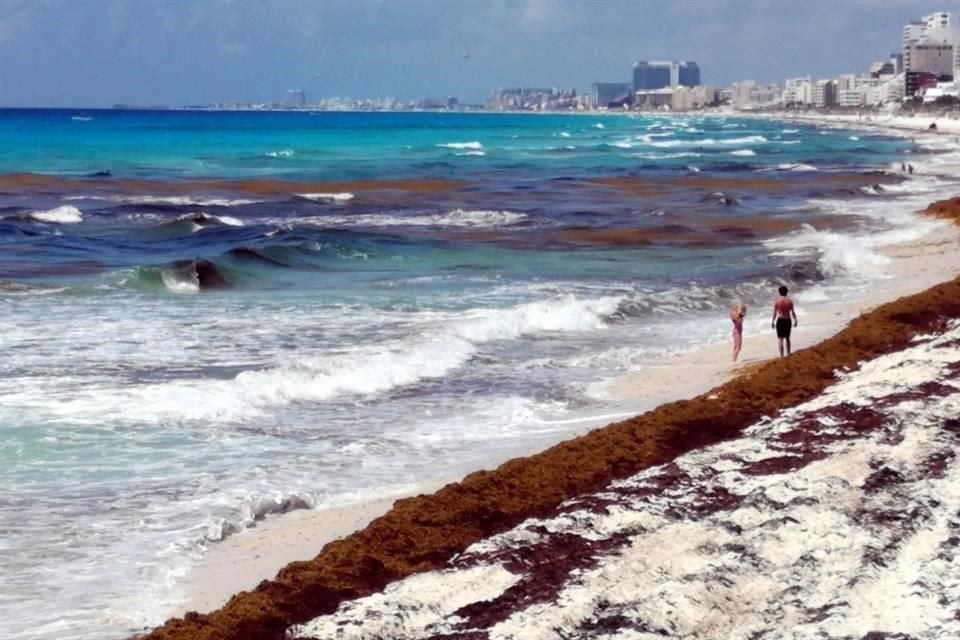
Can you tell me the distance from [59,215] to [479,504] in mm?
37655

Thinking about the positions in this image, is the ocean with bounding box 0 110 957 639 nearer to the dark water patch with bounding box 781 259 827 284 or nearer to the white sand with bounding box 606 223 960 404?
the dark water patch with bounding box 781 259 827 284

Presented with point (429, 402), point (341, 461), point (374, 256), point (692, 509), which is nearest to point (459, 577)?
point (692, 509)

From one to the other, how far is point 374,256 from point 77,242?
30.1 ft

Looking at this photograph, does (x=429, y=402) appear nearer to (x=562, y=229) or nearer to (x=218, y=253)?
(x=218, y=253)

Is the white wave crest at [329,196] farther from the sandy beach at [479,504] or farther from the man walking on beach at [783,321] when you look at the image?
the sandy beach at [479,504]

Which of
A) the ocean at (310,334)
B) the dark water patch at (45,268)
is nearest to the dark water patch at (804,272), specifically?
the ocean at (310,334)

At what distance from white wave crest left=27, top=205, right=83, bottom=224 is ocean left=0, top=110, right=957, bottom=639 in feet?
0.98

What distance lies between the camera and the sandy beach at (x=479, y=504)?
8.87 metres

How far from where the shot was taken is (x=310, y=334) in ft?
69.7

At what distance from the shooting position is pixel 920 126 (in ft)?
556

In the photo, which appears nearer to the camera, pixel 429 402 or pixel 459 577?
pixel 459 577

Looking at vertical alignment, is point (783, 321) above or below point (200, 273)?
above

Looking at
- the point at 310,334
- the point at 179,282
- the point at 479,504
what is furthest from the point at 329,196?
the point at 479,504

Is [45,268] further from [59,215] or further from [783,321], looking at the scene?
[783,321]
